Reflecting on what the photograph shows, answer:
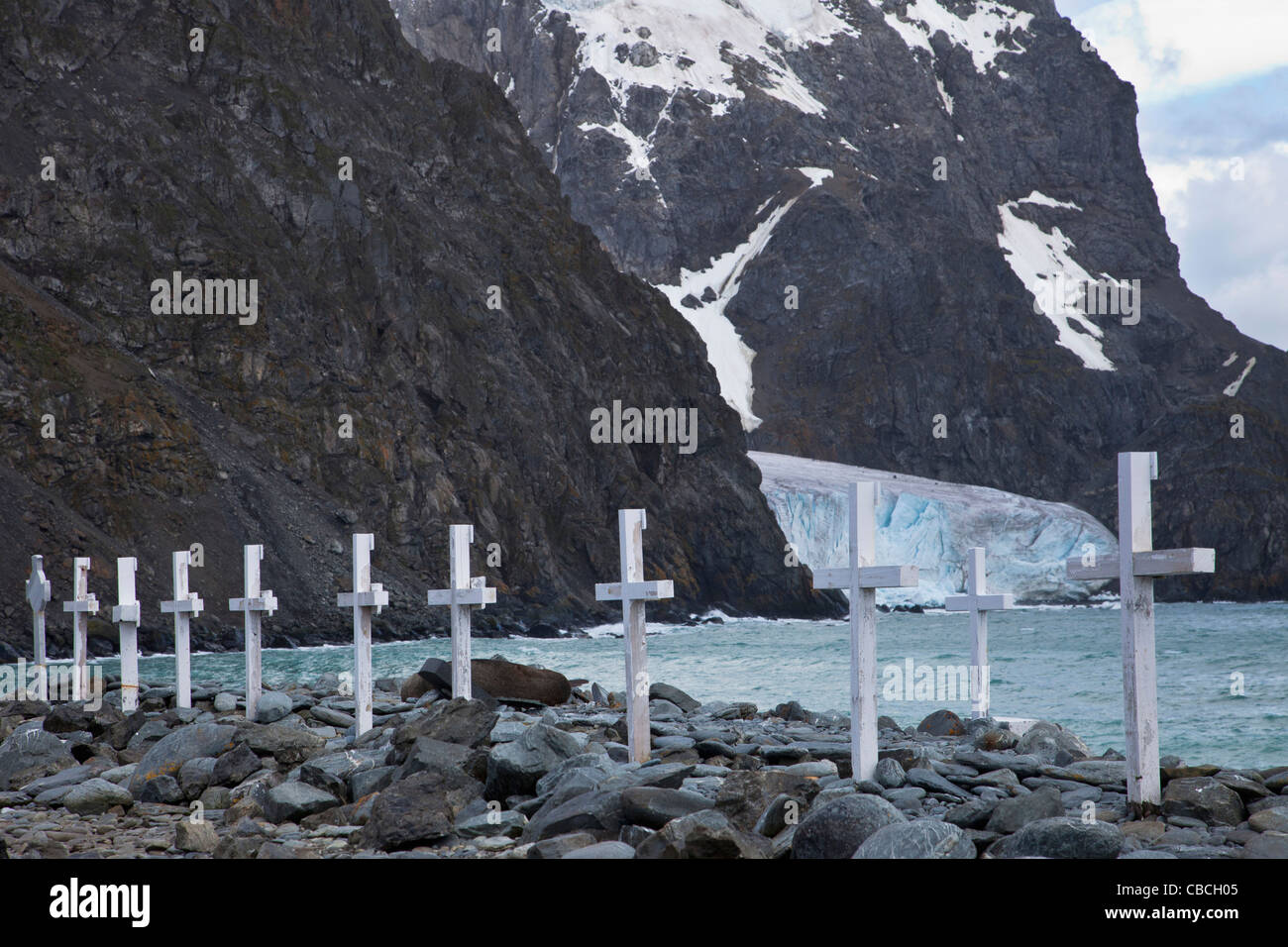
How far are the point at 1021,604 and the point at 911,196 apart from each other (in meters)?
96.0

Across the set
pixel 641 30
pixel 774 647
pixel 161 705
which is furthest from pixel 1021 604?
pixel 641 30

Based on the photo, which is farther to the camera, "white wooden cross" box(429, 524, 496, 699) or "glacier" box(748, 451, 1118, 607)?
"glacier" box(748, 451, 1118, 607)

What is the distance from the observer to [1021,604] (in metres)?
92.1

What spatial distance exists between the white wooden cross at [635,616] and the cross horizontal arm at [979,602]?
3.90 metres

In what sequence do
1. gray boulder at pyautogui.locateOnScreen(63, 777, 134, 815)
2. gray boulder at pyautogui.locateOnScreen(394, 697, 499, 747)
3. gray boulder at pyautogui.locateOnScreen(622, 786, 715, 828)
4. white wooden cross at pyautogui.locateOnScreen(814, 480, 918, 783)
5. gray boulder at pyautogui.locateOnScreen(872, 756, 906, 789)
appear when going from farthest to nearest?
gray boulder at pyautogui.locateOnScreen(394, 697, 499, 747), gray boulder at pyautogui.locateOnScreen(63, 777, 134, 815), white wooden cross at pyautogui.locateOnScreen(814, 480, 918, 783), gray boulder at pyautogui.locateOnScreen(872, 756, 906, 789), gray boulder at pyautogui.locateOnScreen(622, 786, 715, 828)

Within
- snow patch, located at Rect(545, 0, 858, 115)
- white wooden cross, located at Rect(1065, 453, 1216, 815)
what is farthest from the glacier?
snow patch, located at Rect(545, 0, 858, 115)

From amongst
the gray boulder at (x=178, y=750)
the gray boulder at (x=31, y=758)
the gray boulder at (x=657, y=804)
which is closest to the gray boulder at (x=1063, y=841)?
the gray boulder at (x=657, y=804)

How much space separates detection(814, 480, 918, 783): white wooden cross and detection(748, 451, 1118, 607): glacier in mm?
65055

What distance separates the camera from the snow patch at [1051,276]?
177 metres

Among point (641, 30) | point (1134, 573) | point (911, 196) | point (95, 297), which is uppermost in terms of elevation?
point (641, 30)

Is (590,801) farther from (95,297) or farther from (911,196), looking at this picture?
(911,196)
